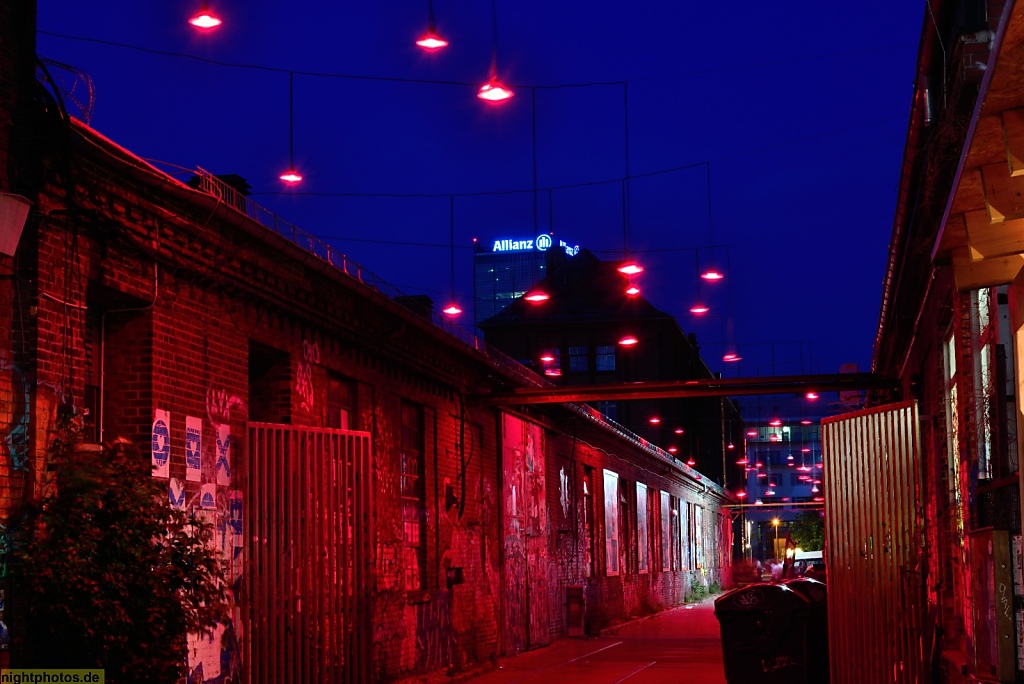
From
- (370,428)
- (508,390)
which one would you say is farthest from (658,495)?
(370,428)

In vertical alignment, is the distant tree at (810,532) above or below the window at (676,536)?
below

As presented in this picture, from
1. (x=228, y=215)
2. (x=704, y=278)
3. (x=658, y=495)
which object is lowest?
(x=658, y=495)

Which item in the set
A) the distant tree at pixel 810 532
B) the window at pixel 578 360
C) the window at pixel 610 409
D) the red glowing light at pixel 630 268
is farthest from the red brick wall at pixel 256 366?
the distant tree at pixel 810 532

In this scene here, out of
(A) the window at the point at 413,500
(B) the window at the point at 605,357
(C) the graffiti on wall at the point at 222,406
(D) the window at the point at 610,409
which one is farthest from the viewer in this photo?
(B) the window at the point at 605,357

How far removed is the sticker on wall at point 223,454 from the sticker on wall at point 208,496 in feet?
0.51

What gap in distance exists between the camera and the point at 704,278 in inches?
992

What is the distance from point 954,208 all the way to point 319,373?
9004mm

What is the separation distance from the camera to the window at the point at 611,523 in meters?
32.1

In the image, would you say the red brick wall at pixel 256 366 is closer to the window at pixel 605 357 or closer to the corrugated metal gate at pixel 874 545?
the corrugated metal gate at pixel 874 545

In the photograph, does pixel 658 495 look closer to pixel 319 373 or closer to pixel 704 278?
pixel 704 278

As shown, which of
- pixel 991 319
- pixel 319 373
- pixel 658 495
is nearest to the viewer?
pixel 991 319

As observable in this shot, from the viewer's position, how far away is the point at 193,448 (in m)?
11.4

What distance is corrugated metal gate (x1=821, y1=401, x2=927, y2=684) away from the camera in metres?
12.2

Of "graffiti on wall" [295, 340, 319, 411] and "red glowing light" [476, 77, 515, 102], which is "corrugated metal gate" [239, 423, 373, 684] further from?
"red glowing light" [476, 77, 515, 102]
